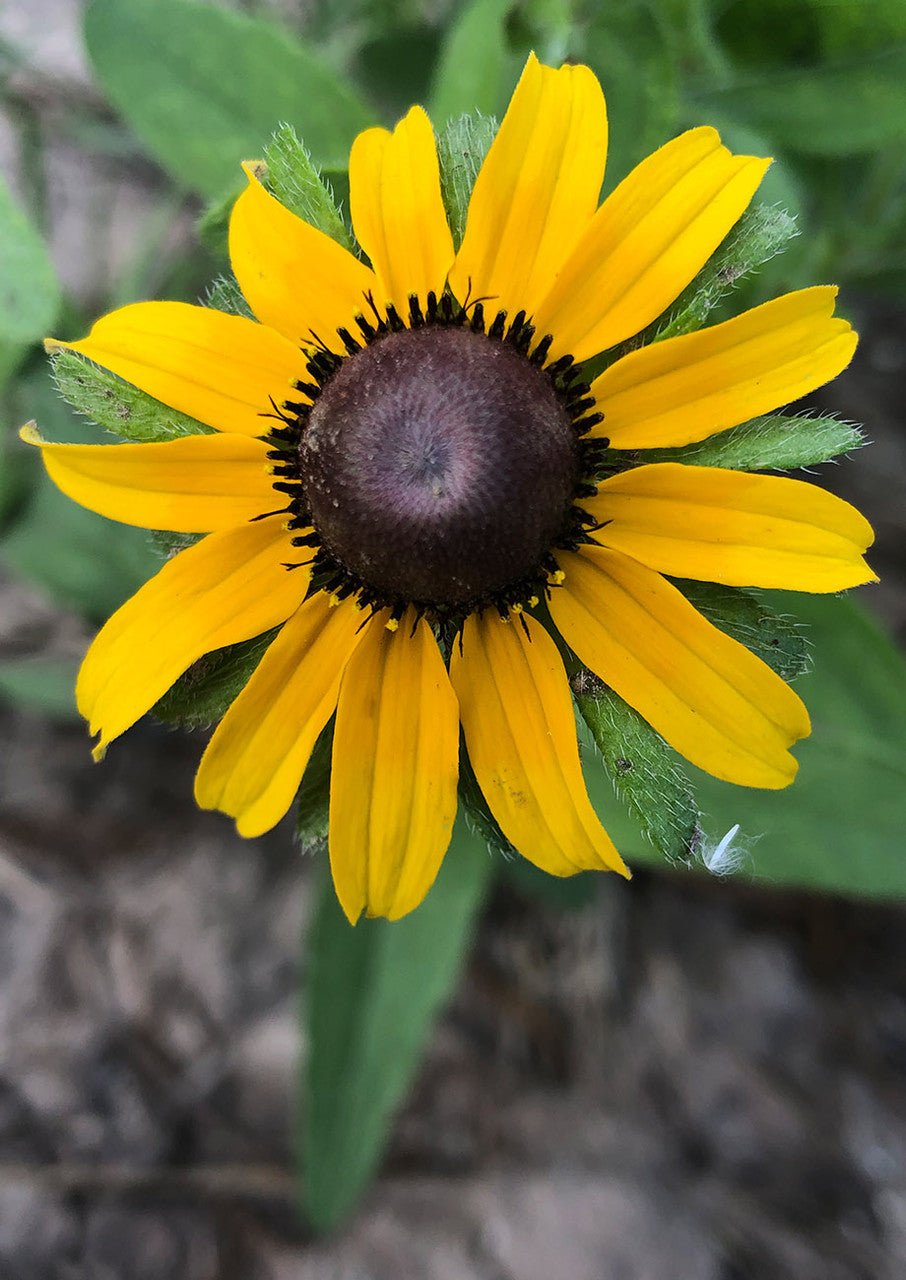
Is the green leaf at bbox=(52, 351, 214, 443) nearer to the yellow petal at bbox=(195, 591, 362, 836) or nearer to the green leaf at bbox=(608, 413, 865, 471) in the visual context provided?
the yellow petal at bbox=(195, 591, 362, 836)

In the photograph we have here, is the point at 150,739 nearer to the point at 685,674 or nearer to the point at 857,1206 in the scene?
the point at 685,674

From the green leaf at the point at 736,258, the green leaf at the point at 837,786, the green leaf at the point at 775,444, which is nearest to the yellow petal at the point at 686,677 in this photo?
the green leaf at the point at 775,444

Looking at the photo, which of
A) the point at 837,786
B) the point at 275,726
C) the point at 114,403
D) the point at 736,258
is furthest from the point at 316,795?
the point at 837,786

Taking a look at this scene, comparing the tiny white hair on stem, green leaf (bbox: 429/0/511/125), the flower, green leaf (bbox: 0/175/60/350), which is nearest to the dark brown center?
the flower

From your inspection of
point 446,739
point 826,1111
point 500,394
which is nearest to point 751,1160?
point 826,1111

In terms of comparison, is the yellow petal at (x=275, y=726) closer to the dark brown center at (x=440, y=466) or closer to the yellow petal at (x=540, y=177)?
the dark brown center at (x=440, y=466)

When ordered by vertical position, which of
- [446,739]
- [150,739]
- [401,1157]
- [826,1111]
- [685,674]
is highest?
[685,674]

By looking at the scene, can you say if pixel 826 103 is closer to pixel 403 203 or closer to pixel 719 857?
pixel 403 203
